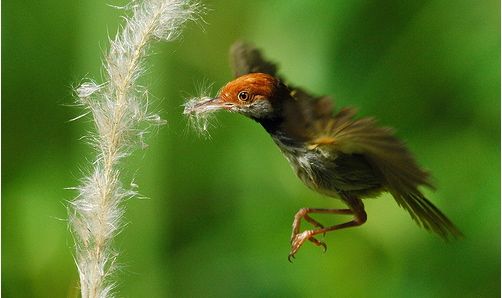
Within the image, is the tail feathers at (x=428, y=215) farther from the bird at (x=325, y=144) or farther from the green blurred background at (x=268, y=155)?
the green blurred background at (x=268, y=155)

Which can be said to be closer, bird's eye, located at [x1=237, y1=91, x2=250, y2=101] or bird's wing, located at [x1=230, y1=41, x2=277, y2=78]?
bird's eye, located at [x1=237, y1=91, x2=250, y2=101]

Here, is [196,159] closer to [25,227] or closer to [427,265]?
[25,227]

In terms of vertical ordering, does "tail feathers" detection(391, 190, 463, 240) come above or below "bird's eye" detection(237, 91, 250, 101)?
below

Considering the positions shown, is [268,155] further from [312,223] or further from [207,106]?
[207,106]

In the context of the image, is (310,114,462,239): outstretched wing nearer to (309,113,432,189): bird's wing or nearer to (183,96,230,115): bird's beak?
(309,113,432,189): bird's wing

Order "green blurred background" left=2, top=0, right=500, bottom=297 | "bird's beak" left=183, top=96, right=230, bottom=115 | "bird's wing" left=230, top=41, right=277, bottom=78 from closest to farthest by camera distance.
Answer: "bird's beak" left=183, top=96, right=230, bottom=115 → "bird's wing" left=230, top=41, right=277, bottom=78 → "green blurred background" left=2, top=0, right=500, bottom=297

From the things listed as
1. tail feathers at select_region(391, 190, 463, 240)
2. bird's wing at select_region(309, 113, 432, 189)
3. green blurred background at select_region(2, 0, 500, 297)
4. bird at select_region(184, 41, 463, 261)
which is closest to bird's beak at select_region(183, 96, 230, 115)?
bird at select_region(184, 41, 463, 261)

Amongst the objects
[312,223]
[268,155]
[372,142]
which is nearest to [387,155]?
[372,142]
